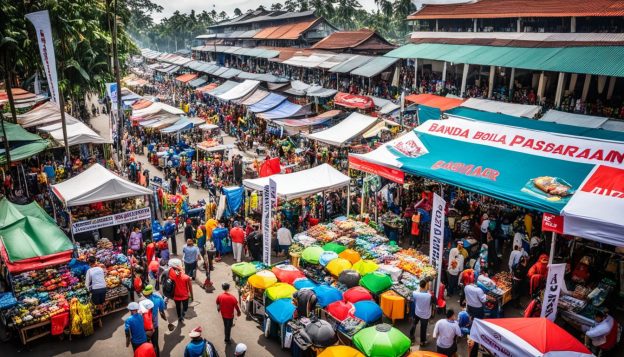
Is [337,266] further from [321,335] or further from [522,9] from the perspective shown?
[522,9]

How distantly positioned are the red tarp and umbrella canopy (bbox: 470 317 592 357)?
1941 cm

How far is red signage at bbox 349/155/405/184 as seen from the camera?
13.9 m

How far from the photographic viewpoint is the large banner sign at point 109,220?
1204 cm

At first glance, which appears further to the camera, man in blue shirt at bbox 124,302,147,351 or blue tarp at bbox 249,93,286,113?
blue tarp at bbox 249,93,286,113

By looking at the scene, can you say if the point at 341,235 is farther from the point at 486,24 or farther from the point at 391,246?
the point at 486,24

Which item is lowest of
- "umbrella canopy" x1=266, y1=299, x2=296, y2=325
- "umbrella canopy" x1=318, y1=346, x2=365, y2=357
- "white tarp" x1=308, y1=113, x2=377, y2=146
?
"umbrella canopy" x1=266, y1=299, x2=296, y2=325

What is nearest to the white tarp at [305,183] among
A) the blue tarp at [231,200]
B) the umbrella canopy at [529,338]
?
the blue tarp at [231,200]

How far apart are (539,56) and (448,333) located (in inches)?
753

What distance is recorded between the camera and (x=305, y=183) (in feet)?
49.8

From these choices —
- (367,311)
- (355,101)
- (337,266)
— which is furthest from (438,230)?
(355,101)

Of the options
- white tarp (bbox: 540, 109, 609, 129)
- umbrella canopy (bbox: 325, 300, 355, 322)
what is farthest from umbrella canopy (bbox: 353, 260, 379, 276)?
white tarp (bbox: 540, 109, 609, 129)

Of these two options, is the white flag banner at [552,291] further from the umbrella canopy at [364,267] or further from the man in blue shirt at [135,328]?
the man in blue shirt at [135,328]

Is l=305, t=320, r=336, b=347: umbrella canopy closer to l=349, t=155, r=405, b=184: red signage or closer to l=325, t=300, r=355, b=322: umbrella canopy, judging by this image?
l=325, t=300, r=355, b=322: umbrella canopy

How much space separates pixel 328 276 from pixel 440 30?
28.7m
